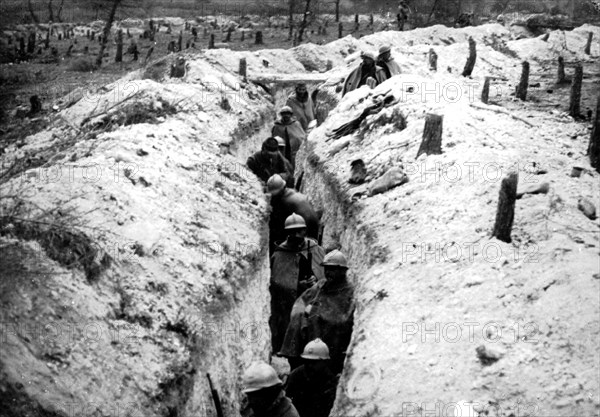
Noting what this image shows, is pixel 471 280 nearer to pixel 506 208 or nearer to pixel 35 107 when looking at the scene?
pixel 506 208

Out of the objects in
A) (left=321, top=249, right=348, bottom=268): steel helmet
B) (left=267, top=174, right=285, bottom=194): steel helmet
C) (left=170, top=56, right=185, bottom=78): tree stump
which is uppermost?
(left=170, top=56, right=185, bottom=78): tree stump

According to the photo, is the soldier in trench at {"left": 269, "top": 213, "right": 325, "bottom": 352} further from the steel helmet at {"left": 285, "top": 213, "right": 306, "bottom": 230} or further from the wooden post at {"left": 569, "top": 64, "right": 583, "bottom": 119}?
the wooden post at {"left": 569, "top": 64, "right": 583, "bottom": 119}

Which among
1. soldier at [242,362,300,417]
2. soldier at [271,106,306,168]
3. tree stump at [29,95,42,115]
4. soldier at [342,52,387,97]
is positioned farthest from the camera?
tree stump at [29,95,42,115]

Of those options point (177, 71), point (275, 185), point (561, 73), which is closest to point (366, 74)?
point (177, 71)

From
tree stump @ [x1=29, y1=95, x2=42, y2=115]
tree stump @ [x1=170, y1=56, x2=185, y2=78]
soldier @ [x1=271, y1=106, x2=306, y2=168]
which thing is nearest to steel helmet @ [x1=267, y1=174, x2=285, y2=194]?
soldier @ [x1=271, y1=106, x2=306, y2=168]

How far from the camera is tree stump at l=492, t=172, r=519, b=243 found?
261 inches

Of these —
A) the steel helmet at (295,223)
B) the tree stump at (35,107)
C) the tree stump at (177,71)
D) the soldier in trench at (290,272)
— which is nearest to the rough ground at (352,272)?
the soldier in trench at (290,272)

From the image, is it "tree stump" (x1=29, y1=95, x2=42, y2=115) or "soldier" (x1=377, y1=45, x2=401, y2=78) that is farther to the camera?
"tree stump" (x1=29, y1=95, x2=42, y2=115)

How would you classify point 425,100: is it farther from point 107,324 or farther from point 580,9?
point 580,9

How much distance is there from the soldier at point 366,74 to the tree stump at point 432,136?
18.2 feet

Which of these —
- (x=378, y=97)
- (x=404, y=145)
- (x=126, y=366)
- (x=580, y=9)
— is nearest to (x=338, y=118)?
(x=378, y=97)

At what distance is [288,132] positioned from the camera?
48.6ft

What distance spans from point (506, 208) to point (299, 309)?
8.20 ft

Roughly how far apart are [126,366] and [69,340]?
0.52 m
